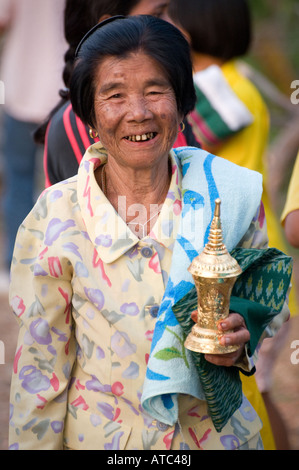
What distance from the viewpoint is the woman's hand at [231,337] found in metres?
2.12

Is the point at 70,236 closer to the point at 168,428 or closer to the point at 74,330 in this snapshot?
the point at 74,330

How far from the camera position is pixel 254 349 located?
7.55 feet

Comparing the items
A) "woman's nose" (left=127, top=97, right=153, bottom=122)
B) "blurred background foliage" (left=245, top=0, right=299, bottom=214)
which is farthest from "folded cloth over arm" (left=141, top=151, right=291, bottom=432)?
"blurred background foliage" (left=245, top=0, right=299, bottom=214)

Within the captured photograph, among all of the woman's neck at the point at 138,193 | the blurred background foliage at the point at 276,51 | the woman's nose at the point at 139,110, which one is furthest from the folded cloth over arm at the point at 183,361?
the blurred background foliage at the point at 276,51

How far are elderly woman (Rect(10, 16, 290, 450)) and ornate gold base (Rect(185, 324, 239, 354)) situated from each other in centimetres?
13

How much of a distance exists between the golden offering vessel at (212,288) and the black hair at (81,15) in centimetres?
130

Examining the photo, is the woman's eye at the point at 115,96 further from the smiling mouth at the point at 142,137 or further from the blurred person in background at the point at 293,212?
the blurred person in background at the point at 293,212

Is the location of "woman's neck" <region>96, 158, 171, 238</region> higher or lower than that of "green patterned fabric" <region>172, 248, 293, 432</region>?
higher

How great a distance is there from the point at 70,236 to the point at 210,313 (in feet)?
1.85

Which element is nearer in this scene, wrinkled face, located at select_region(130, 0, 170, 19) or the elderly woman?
the elderly woman

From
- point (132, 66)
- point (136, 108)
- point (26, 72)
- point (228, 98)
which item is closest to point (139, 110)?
point (136, 108)

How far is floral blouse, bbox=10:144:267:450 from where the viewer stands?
2371 mm

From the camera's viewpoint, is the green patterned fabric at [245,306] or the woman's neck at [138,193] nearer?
the green patterned fabric at [245,306]

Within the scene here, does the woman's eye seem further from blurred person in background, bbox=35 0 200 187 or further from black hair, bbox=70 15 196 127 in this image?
blurred person in background, bbox=35 0 200 187
